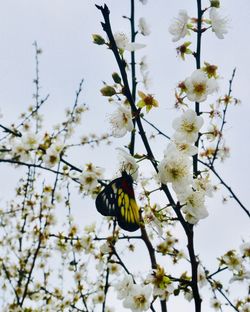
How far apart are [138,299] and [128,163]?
0.94 m

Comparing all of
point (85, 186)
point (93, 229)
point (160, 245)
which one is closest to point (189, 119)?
point (85, 186)

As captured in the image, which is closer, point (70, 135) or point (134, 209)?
point (134, 209)

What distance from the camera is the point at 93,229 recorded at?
409cm

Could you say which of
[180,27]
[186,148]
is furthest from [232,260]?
[180,27]

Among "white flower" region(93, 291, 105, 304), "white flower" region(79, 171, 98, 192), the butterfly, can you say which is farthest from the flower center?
"white flower" region(93, 291, 105, 304)

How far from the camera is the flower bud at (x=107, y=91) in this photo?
68.4 inches

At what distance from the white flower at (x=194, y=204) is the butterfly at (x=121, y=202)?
0.84 ft

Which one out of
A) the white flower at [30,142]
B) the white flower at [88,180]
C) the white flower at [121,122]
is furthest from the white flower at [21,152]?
the white flower at [121,122]

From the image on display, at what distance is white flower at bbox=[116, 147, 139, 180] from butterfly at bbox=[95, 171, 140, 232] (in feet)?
0.10

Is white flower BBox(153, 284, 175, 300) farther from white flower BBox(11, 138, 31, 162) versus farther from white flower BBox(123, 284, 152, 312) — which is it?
white flower BBox(11, 138, 31, 162)

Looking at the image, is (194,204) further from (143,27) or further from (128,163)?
(143,27)

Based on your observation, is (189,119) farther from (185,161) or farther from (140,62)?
(140,62)

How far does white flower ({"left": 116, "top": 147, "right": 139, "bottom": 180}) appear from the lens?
5.98 ft

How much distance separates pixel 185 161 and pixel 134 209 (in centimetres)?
39
